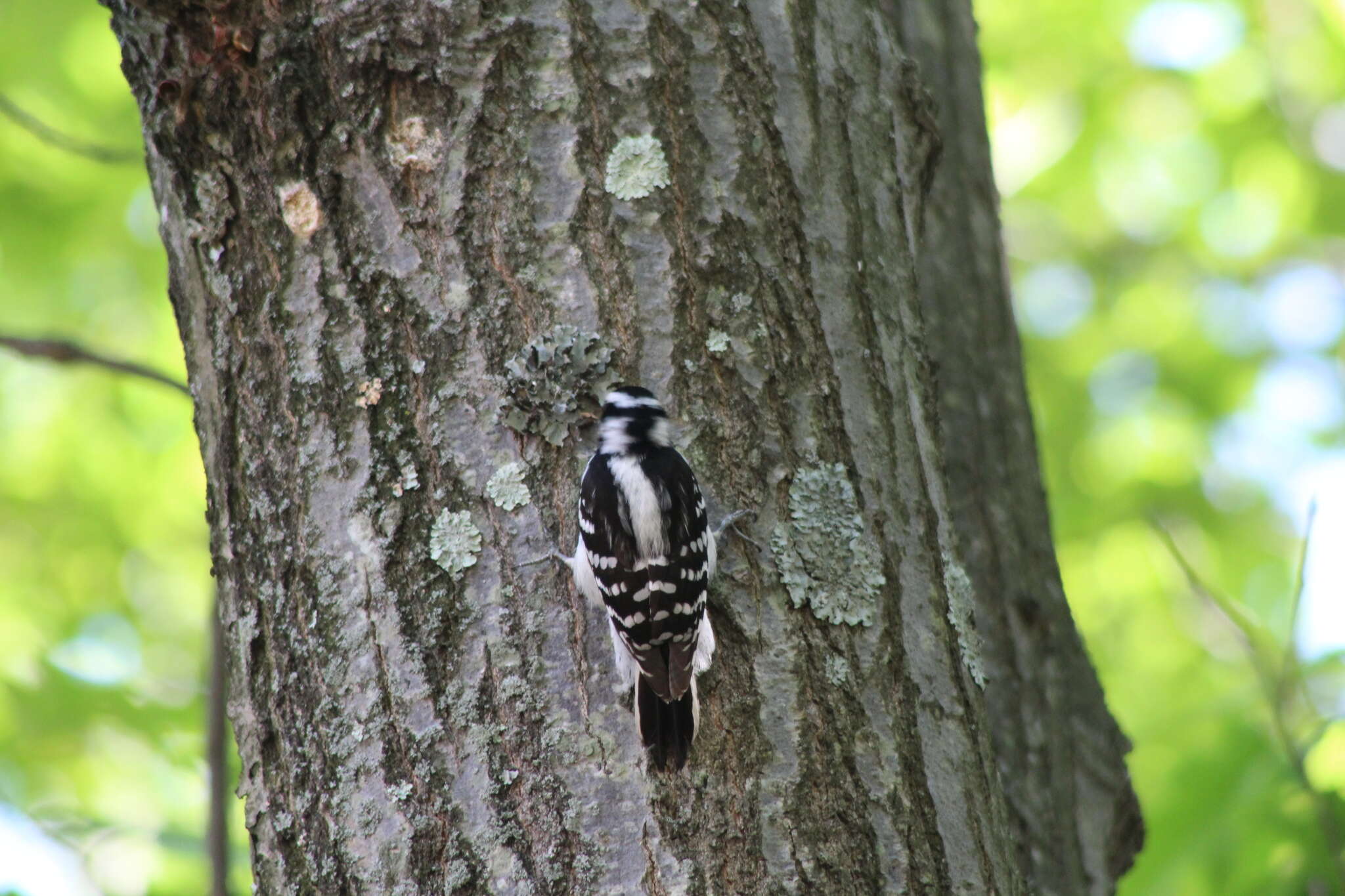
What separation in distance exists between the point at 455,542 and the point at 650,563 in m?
0.51

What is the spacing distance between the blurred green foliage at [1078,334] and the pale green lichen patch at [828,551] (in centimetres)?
425

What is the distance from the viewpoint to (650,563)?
253 cm

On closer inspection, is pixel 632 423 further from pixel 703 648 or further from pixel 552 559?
pixel 703 648

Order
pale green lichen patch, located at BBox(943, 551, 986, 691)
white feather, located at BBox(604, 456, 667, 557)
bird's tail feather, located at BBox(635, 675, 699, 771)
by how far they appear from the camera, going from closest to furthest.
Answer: bird's tail feather, located at BBox(635, 675, 699, 771)
pale green lichen patch, located at BBox(943, 551, 986, 691)
white feather, located at BBox(604, 456, 667, 557)

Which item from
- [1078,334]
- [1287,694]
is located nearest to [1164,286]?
[1078,334]

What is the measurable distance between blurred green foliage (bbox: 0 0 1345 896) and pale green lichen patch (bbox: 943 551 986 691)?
394 cm

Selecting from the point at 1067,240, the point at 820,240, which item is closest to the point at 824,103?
the point at 820,240

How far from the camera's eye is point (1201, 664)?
6.87 metres

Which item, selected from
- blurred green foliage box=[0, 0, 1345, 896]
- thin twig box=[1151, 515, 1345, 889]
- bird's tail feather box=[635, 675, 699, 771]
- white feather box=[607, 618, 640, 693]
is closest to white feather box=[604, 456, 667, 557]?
white feather box=[607, 618, 640, 693]

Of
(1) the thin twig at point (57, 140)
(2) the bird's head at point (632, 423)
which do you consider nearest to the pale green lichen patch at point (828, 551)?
(2) the bird's head at point (632, 423)

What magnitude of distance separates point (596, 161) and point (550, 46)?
26cm

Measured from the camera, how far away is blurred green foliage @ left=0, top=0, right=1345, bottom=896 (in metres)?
6.30

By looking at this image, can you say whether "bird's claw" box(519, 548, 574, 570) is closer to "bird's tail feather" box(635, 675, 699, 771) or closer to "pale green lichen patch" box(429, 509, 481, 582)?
"pale green lichen patch" box(429, 509, 481, 582)

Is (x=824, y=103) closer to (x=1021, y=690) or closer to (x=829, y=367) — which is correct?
(x=829, y=367)
